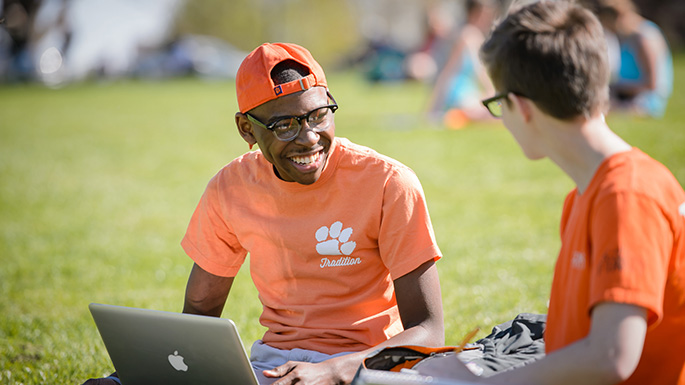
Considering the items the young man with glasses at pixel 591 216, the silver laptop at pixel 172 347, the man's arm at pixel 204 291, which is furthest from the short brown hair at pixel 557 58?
the man's arm at pixel 204 291

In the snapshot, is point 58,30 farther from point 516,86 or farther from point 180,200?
point 516,86

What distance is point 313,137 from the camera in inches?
110

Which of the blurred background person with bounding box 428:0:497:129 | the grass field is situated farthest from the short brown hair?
the blurred background person with bounding box 428:0:497:129

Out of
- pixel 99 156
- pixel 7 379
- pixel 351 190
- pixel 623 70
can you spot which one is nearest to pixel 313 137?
pixel 351 190

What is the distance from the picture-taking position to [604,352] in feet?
5.63

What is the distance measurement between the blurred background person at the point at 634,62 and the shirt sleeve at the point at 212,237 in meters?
8.65

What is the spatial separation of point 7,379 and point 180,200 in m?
5.31

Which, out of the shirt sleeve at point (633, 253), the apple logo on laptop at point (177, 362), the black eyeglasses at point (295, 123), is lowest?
the apple logo on laptop at point (177, 362)

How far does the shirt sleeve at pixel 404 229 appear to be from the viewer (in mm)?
2660

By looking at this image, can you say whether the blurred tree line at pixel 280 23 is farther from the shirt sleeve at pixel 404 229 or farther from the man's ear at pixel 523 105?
the man's ear at pixel 523 105

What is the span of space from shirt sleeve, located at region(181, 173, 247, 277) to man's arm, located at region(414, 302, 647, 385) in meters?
1.61

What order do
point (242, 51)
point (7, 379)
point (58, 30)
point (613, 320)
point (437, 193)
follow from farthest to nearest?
point (242, 51)
point (58, 30)
point (437, 193)
point (7, 379)
point (613, 320)

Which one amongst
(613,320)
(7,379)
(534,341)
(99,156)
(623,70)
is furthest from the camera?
(99,156)

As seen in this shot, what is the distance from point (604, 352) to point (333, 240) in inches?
51.0
